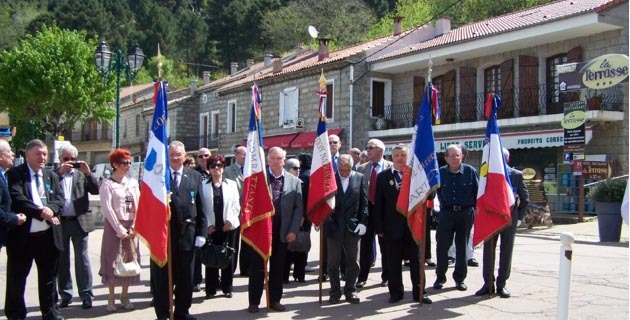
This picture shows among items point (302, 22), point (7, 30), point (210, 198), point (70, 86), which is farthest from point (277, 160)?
point (7, 30)

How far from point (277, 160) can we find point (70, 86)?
1264 inches

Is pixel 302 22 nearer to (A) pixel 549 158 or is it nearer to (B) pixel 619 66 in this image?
(A) pixel 549 158

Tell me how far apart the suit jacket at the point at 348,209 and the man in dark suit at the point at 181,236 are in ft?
4.83

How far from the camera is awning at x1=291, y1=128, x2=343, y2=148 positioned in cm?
2736

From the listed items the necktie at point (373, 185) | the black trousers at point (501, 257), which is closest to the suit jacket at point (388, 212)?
the necktie at point (373, 185)

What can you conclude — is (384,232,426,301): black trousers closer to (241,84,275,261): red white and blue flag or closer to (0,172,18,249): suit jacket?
(241,84,275,261): red white and blue flag

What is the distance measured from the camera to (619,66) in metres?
13.7

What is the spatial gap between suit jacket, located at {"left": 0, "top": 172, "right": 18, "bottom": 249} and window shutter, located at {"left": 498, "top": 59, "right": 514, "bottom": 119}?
1888 cm

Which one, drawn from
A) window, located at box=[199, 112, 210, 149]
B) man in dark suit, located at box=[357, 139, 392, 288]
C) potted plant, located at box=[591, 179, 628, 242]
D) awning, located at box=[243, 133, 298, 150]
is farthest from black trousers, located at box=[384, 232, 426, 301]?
window, located at box=[199, 112, 210, 149]

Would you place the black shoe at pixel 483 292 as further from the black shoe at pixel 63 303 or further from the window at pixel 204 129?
the window at pixel 204 129

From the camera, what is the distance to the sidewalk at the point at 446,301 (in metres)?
6.71

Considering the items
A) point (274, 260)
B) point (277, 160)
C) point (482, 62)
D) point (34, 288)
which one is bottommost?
point (34, 288)

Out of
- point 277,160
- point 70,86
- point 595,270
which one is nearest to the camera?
point 277,160

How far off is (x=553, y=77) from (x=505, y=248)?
581 inches
